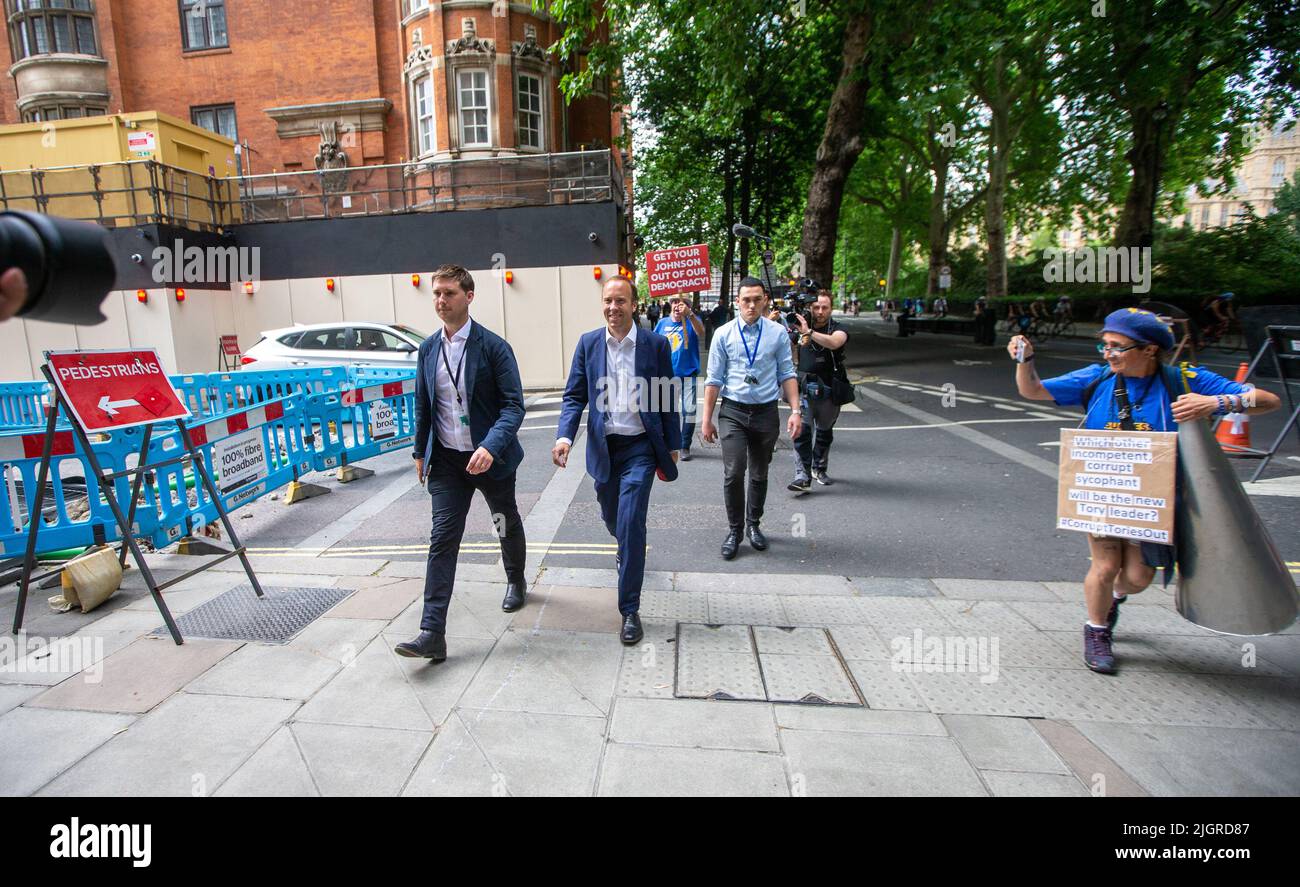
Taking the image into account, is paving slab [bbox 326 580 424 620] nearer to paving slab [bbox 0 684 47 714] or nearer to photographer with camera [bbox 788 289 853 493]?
paving slab [bbox 0 684 47 714]

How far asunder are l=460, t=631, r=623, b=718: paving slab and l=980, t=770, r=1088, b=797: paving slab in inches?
62.3

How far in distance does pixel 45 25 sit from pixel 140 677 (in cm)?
2766

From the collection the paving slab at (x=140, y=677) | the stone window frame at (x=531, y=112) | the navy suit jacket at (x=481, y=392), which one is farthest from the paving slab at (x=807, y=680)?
the stone window frame at (x=531, y=112)

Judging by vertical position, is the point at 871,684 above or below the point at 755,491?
below

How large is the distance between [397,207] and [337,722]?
16.8 meters

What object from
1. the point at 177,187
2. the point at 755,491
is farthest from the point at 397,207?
the point at 755,491

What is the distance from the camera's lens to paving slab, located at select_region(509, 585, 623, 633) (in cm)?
397

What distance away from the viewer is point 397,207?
677 inches

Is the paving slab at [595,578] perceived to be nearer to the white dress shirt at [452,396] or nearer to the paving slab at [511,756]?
the white dress shirt at [452,396]

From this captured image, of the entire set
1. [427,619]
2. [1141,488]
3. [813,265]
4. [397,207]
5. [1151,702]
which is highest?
[397,207]

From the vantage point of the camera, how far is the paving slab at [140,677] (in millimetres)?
3137

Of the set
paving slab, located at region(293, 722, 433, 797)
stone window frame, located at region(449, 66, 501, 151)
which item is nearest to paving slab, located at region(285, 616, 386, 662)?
paving slab, located at region(293, 722, 433, 797)

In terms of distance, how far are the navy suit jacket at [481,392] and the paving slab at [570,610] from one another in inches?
34.9
